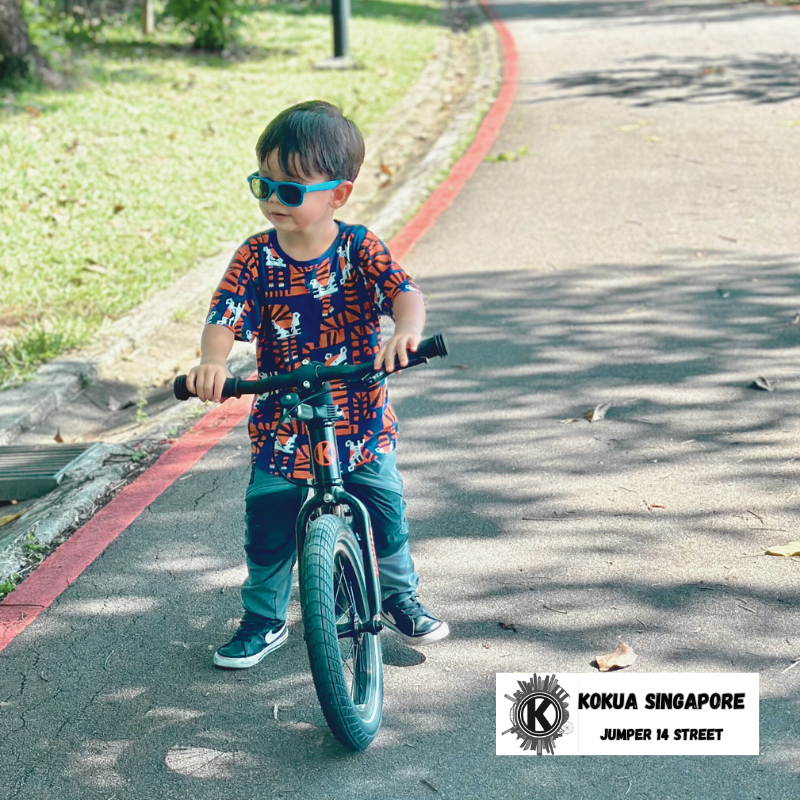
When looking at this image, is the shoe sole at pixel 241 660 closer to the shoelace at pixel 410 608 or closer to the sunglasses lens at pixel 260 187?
the shoelace at pixel 410 608

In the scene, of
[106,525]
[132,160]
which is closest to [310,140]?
[106,525]

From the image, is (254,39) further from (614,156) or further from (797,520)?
(797,520)

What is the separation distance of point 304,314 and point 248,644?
985mm

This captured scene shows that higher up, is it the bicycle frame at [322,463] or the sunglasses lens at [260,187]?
the sunglasses lens at [260,187]

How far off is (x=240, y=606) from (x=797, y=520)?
187cm

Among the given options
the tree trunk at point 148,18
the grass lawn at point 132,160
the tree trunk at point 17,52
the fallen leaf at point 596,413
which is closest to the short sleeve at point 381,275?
the fallen leaf at point 596,413

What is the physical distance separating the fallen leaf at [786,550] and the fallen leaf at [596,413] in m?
1.24

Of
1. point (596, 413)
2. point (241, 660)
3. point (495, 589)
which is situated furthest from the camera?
point (596, 413)

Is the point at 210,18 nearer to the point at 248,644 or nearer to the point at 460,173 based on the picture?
the point at 460,173

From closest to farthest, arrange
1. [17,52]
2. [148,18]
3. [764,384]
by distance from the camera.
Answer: [764,384]
[17,52]
[148,18]

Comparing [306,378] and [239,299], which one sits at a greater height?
[239,299]

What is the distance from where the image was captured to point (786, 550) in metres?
3.71

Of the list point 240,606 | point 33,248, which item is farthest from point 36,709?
point 33,248

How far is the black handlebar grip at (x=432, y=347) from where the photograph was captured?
2518mm
